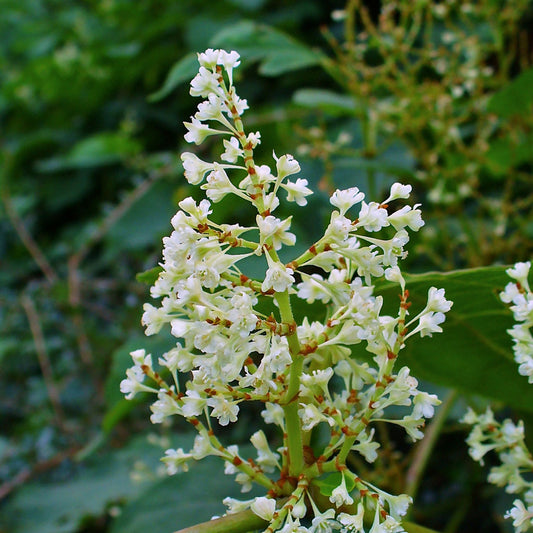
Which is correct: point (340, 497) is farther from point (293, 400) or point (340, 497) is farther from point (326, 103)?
point (326, 103)

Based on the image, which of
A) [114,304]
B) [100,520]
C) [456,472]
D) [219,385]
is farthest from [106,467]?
[219,385]

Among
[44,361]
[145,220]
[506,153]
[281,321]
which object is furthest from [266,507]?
[145,220]

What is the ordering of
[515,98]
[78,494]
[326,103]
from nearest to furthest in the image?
1. [515,98]
2. [326,103]
3. [78,494]

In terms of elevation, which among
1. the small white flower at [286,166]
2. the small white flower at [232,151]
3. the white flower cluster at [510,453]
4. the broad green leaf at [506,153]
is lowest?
the broad green leaf at [506,153]

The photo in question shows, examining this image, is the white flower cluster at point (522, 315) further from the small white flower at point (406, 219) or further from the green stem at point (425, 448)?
the green stem at point (425, 448)

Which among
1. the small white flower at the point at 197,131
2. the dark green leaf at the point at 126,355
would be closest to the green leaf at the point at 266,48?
the dark green leaf at the point at 126,355

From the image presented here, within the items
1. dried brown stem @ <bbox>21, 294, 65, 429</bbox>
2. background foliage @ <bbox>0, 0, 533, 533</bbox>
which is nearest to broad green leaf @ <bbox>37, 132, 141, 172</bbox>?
background foliage @ <bbox>0, 0, 533, 533</bbox>

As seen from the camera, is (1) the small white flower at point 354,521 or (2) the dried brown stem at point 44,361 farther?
(2) the dried brown stem at point 44,361

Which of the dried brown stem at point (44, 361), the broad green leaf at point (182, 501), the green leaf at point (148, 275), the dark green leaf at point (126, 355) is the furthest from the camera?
the dried brown stem at point (44, 361)
